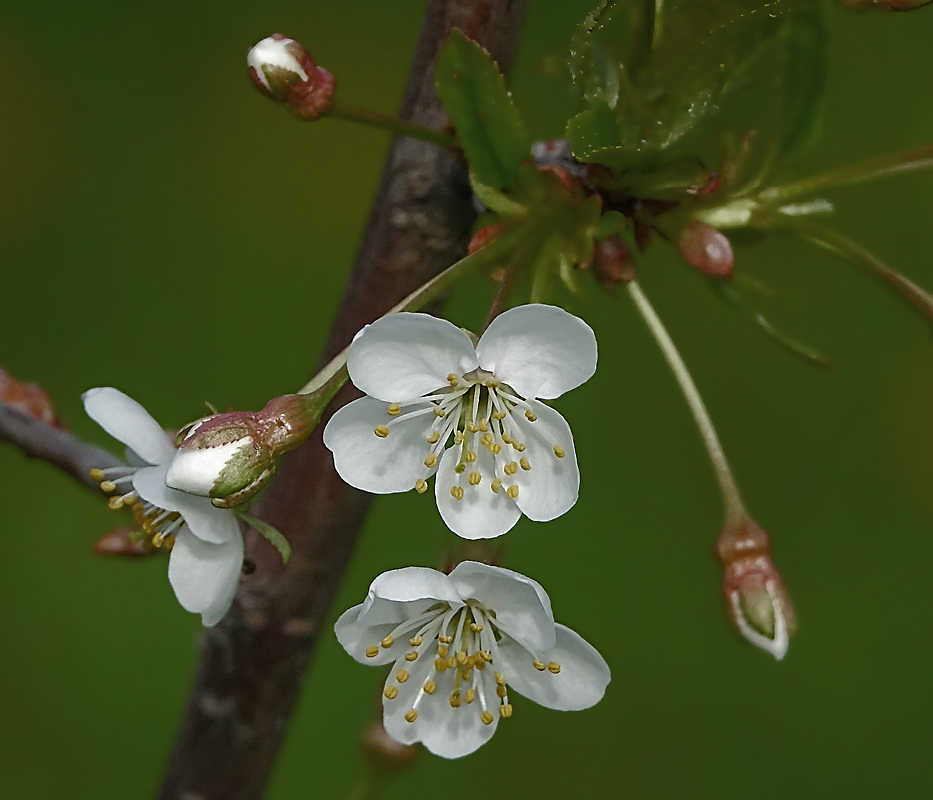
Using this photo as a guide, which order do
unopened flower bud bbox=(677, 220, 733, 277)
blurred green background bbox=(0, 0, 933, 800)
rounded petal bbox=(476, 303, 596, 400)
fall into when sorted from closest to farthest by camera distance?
rounded petal bbox=(476, 303, 596, 400)
unopened flower bud bbox=(677, 220, 733, 277)
blurred green background bbox=(0, 0, 933, 800)


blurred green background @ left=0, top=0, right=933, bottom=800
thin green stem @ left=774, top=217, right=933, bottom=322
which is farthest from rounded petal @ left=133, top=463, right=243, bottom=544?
blurred green background @ left=0, top=0, right=933, bottom=800

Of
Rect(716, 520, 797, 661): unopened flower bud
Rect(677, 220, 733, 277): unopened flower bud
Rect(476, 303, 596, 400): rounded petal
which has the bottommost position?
Rect(716, 520, 797, 661): unopened flower bud

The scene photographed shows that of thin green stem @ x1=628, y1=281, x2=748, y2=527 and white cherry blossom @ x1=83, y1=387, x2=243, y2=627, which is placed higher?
thin green stem @ x1=628, y1=281, x2=748, y2=527

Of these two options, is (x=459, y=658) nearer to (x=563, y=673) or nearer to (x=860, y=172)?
(x=563, y=673)

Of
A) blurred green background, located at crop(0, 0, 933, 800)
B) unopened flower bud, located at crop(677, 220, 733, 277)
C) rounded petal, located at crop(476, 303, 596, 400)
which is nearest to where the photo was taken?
rounded petal, located at crop(476, 303, 596, 400)

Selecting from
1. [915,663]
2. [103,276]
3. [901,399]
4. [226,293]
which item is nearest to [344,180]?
[226,293]

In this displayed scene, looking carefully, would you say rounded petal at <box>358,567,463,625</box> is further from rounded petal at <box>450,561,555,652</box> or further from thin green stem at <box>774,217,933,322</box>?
thin green stem at <box>774,217,933,322</box>

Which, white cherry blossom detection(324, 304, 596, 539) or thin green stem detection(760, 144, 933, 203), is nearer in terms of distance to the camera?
white cherry blossom detection(324, 304, 596, 539)

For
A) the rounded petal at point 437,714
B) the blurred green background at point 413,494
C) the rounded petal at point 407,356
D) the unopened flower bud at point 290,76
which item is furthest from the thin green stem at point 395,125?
the blurred green background at point 413,494
